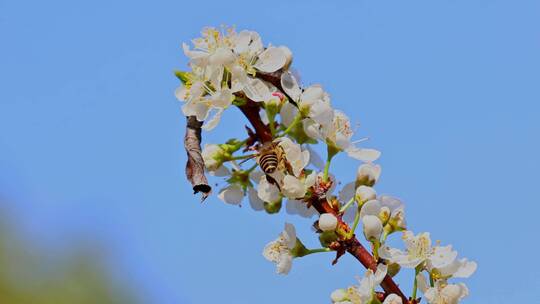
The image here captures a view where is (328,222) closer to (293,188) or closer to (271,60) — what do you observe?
(293,188)

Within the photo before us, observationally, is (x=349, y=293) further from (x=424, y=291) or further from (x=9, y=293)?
(x=9, y=293)

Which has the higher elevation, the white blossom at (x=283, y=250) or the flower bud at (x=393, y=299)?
the white blossom at (x=283, y=250)

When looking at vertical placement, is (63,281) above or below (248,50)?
above

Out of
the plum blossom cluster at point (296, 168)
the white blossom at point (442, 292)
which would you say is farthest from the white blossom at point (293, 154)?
the white blossom at point (442, 292)

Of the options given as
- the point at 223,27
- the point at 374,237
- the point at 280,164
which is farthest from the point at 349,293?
the point at 223,27

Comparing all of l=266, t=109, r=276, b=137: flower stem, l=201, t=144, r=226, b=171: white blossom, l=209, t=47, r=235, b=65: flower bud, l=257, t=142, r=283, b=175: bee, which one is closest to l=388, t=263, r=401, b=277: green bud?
l=257, t=142, r=283, b=175: bee

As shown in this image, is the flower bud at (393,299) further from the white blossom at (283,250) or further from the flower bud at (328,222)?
the white blossom at (283,250)

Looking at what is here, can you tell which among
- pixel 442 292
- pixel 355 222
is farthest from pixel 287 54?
pixel 442 292
